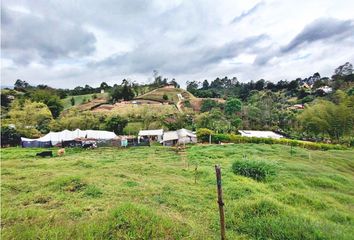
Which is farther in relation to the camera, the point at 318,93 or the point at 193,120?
the point at 318,93

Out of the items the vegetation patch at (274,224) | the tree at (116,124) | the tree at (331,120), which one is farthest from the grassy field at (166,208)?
the tree at (116,124)

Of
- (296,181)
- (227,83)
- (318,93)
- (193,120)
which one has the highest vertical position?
(227,83)

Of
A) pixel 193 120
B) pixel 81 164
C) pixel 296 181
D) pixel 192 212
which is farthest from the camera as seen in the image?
pixel 193 120

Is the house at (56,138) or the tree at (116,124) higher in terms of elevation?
the tree at (116,124)

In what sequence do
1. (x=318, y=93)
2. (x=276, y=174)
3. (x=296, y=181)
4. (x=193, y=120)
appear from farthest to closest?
1. (x=318, y=93)
2. (x=193, y=120)
3. (x=276, y=174)
4. (x=296, y=181)

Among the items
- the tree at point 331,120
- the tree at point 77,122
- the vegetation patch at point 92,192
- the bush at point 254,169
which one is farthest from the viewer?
the tree at point 77,122

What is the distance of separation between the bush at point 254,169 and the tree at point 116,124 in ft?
101

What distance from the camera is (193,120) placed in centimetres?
4284

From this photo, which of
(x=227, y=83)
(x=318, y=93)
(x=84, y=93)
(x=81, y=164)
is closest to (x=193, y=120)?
(x=81, y=164)

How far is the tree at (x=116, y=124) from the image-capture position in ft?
130

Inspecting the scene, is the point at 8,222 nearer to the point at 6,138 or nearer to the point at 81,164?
the point at 81,164

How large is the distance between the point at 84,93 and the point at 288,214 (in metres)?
85.3

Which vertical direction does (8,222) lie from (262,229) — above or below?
above

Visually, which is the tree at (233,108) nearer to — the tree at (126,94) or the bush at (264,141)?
the bush at (264,141)
